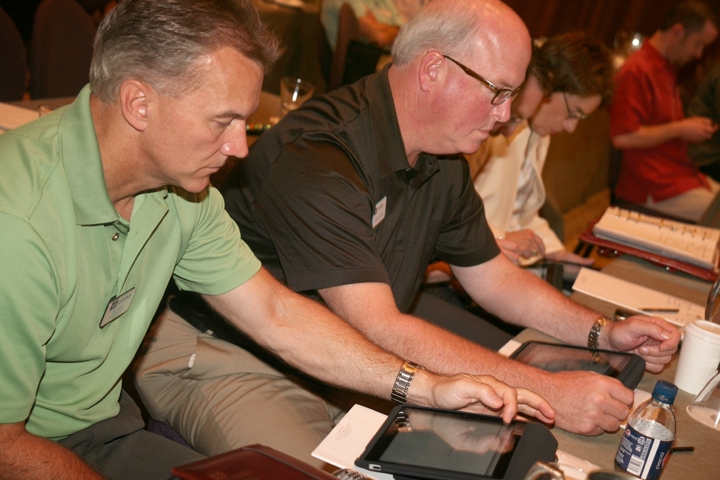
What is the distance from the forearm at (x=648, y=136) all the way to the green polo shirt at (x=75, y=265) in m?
3.18

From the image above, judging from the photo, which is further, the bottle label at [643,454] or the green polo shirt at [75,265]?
the bottle label at [643,454]

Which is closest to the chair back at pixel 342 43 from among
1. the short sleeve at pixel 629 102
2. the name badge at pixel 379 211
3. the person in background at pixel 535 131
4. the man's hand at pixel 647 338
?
the person in background at pixel 535 131

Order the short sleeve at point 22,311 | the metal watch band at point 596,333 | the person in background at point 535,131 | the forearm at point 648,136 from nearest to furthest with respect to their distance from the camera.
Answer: the short sleeve at point 22,311 < the metal watch band at point 596,333 < the person in background at point 535,131 < the forearm at point 648,136

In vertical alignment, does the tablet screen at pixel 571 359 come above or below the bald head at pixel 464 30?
below

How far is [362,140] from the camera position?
5.35 feet

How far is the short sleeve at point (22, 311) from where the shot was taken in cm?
91

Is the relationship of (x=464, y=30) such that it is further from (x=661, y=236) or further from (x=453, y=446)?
(x=661, y=236)

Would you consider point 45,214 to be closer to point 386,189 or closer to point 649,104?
point 386,189

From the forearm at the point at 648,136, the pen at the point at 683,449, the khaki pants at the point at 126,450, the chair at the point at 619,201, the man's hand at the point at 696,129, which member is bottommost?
the khaki pants at the point at 126,450

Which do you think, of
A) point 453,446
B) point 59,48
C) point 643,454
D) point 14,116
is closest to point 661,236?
point 643,454

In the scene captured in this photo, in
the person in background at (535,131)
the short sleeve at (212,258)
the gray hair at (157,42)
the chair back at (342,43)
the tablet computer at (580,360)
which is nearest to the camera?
the gray hair at (157,42)

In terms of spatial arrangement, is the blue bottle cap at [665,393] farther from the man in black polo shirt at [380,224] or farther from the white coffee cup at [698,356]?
the white coffee cup at [698,356]

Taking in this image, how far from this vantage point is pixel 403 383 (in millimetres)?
1253

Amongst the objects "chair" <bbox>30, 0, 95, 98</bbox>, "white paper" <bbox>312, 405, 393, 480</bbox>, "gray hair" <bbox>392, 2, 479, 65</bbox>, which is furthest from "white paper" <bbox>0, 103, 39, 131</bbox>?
"white paper" <bbox>312, 405, 393, 480</bbox>
